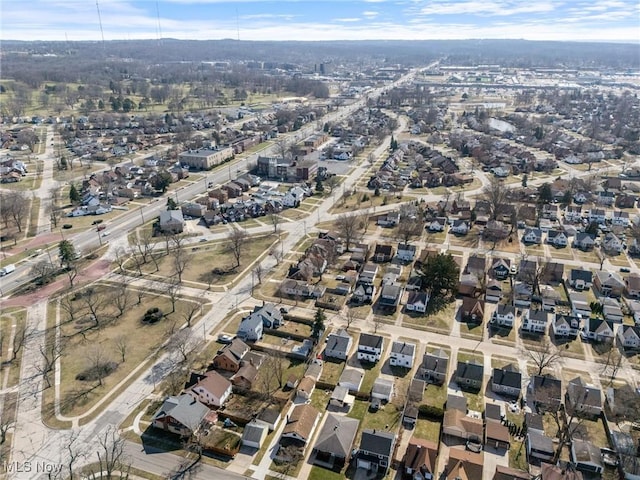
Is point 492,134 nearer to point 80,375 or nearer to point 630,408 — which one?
point 630,408

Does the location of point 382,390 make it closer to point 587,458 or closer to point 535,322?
point 587,458

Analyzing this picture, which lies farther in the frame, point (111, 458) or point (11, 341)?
point (11, 341)

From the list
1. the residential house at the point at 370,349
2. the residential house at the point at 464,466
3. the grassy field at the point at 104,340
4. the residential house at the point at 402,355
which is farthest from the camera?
the residential house at the point at 370,349

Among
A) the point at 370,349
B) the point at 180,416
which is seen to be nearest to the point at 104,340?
the point at 180,416

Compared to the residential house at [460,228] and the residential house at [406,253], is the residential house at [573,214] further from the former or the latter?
the residential house at [406,253]

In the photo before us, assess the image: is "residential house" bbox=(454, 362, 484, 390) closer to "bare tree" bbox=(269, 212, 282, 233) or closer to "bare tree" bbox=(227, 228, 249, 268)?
"bare tree" bbox=(227, 228, 249, 268)

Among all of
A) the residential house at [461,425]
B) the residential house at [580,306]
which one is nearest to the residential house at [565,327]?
the residential house at [580,306]
